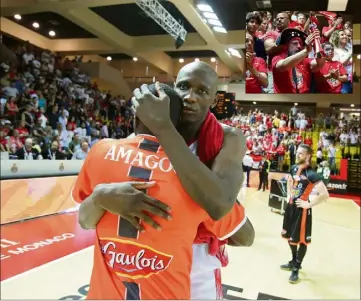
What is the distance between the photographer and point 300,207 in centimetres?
259

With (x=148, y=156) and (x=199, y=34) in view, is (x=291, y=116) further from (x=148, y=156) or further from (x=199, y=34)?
(x=148, y=156)

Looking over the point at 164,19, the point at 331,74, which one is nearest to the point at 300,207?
the point at 331,74

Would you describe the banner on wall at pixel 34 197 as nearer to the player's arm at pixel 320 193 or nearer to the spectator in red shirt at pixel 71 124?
the spectator in red shirt at pixel 71 124

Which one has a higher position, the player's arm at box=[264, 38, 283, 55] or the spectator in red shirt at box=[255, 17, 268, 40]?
the spectator in red shirt at box=[255, 17, 268, 40]

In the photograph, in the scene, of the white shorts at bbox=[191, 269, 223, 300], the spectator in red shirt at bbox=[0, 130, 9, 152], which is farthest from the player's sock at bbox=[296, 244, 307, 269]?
the spectator in red shirt at bbox=[0, 130, 9, 152]

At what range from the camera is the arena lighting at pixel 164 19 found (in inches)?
81.5

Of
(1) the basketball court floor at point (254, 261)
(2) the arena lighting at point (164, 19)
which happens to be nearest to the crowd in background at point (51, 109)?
(2) the arena lighting at point (164, 19)

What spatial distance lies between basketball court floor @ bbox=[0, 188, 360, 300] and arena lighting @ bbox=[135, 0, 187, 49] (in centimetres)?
107

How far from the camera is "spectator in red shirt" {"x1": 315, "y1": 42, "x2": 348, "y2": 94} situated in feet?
5.98

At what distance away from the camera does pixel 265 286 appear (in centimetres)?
249

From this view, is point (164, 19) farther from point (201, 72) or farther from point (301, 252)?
point (301, 252)

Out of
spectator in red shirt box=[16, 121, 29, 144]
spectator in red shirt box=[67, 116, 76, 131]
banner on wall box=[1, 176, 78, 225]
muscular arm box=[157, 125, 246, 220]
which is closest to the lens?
muscular arm box=[157, 125, 246, 220]

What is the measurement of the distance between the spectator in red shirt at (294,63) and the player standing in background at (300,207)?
489 millimetres

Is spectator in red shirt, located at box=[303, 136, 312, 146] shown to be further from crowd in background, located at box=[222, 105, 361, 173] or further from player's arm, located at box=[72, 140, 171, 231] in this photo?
player's arm, located at box=[72, 140, 171, 231]
